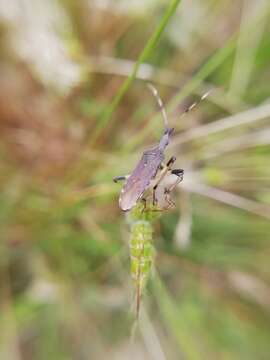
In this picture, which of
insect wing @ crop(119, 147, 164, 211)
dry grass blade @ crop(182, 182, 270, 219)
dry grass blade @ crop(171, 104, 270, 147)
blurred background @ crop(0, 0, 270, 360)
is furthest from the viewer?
blurred background @ crop(0, 0, 270, 360)

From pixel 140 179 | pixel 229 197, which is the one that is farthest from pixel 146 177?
pixel 229 197

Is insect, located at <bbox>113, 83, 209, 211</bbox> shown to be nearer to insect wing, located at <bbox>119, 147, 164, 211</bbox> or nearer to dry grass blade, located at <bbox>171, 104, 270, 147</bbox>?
insect wing, located at <bbox>119, 147, 164, 211</bbox>

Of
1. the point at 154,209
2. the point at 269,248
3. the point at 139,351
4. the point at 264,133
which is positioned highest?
the point at 264,133

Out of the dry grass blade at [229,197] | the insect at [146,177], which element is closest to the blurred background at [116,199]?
the dry grass blade at [229,197]

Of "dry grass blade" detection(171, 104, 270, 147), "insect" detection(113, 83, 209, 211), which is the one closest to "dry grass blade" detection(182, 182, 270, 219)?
"dry grass blade" detection(171, 104, 270, 147)

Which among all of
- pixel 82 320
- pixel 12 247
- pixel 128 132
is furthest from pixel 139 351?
pixel 128 132

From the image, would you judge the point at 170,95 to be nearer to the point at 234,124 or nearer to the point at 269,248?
the point at 234,124
